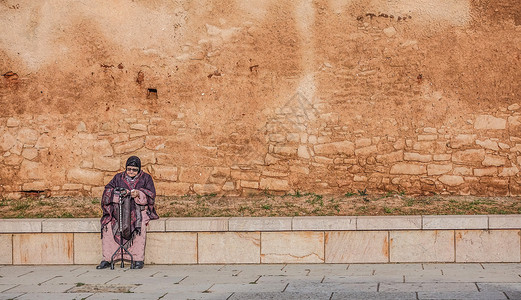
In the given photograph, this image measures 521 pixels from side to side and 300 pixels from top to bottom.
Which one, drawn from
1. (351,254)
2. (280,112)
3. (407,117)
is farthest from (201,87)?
(351,254)

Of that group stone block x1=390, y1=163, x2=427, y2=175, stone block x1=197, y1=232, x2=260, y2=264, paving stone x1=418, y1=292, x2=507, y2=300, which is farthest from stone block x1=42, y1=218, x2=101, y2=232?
stone block x1=390, y1=163, x2=427, y2=175

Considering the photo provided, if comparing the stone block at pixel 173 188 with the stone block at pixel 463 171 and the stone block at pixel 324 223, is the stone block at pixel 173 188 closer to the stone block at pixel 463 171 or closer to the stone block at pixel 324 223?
the stone block at pixel 324 223

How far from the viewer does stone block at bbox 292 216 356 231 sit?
25.2 ft

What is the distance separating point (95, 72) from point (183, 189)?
2329 millimetres

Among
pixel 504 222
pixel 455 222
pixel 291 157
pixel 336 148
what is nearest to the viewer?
pixel 504 222

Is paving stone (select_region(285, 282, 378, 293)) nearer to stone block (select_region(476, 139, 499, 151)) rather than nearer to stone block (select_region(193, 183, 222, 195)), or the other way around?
stone block (select_region(193, 183, 222, 195))

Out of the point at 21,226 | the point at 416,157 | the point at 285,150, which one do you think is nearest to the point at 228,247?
the point at 21,226

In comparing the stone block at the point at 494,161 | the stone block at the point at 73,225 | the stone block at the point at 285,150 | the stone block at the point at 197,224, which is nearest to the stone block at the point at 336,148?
the stone block at the point at 285,150

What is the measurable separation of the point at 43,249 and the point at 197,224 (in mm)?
1930

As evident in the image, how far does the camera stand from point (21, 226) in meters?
8.26

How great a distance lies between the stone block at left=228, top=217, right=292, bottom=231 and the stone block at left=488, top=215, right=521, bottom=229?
Answer: 7.19 ft

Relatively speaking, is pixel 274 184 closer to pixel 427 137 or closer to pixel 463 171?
pixel 427 137

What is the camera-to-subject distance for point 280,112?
10516 millimetres

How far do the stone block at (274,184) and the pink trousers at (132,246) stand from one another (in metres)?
2.95
